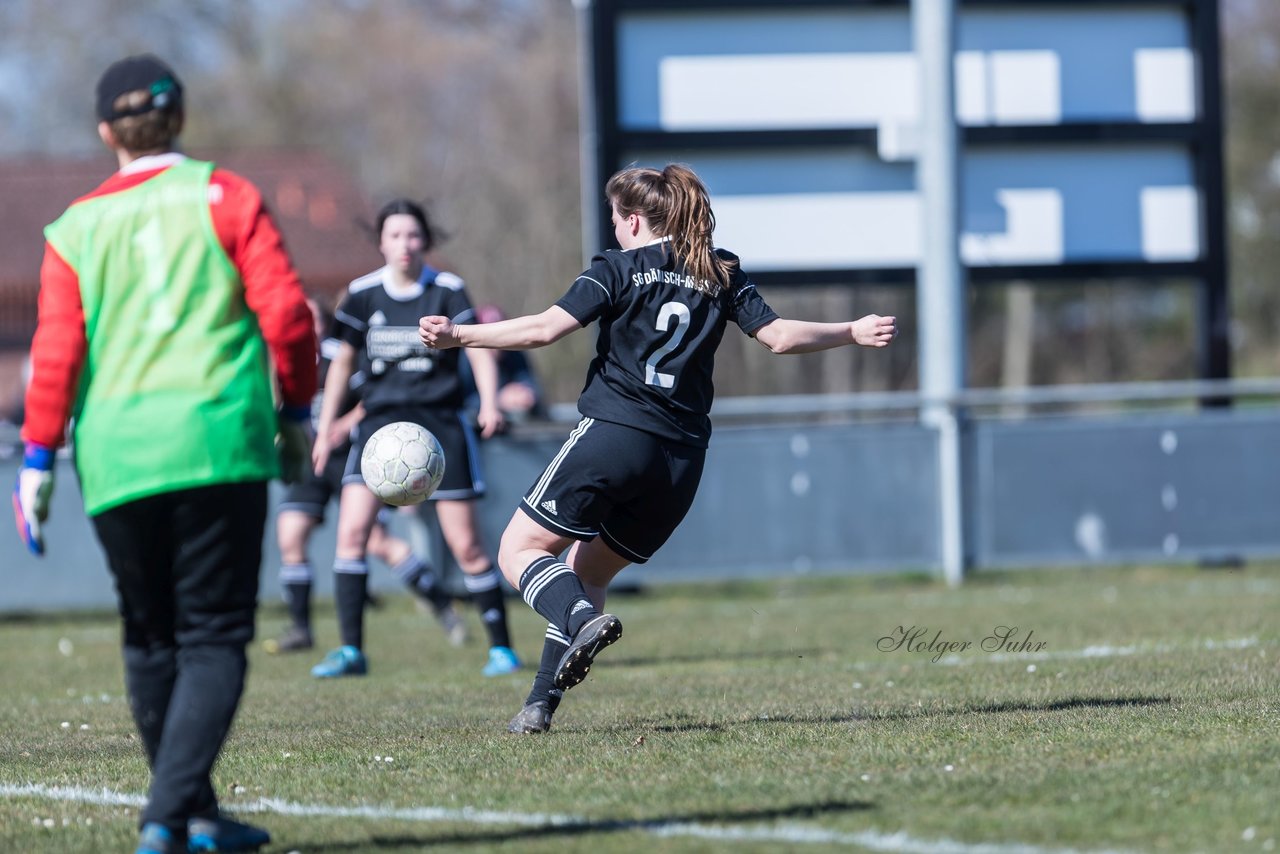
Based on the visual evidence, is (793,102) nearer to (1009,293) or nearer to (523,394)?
(523,394)

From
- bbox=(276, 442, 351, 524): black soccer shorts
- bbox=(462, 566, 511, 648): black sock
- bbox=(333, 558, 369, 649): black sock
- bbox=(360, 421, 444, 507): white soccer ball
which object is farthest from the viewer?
bbox=(276, 442, 351, 524): black soccer shorts

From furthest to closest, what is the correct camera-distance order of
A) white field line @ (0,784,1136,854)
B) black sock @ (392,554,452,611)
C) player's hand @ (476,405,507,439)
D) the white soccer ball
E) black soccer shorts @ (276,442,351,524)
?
black soccer shorts @ (276,442,351,524) < black sock @ (392,554,452,611) < player's hand @ (476,405,507,439) < the white soccer ball < white field line @ (0,784,1136,854)

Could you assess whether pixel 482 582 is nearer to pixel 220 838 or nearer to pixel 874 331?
pixel 874 331

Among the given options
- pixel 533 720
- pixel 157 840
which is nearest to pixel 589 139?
pixel 533 720

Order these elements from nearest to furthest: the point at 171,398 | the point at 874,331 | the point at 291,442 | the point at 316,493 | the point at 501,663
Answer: the point at 171,398
the point at 291,442
the point at 874,331
the point at 501,663
the point at 316,493

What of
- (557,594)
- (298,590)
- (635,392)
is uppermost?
(635,392)

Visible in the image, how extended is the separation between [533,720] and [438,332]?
133 centimetres

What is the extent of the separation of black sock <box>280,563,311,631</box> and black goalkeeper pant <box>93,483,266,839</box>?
593 cm

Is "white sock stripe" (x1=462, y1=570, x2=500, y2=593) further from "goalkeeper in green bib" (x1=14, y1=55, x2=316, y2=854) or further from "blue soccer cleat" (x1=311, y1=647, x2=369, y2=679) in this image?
"goalkeeper in green bib" (x1=14, y1=55, x2=316, y2=854)

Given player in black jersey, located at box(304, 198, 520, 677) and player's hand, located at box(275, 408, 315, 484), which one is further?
player in black jersey, located at box(304, 198, 520, 677)

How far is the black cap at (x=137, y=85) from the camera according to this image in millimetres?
4016

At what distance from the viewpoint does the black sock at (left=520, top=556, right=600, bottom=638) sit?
5504 mm

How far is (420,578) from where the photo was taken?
9656 millimetres

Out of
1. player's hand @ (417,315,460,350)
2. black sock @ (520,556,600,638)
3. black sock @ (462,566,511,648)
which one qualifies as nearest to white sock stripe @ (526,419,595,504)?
black sock @ (520,556,600,638)
